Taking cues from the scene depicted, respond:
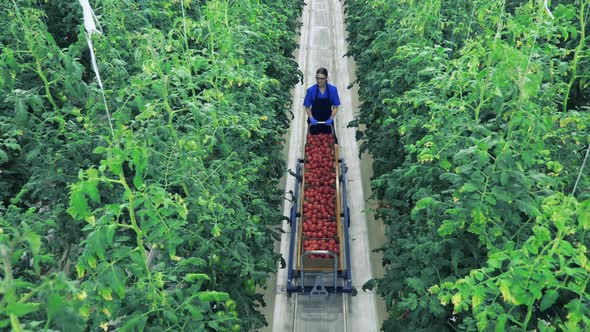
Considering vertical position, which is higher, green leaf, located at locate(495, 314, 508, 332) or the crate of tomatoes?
green leaf, located at locate(495, 314, 508, 332)

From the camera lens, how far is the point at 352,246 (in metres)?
5.90

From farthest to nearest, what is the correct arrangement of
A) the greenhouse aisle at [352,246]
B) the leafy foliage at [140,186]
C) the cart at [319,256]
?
the greenhouse aisle at [352,246] → the cart at [319,256] → the leafy foliage at [140,186]

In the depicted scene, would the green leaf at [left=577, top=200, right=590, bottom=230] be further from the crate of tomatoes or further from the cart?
the crate of tomatoes

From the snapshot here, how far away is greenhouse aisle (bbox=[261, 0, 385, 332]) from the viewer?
493 centimetres

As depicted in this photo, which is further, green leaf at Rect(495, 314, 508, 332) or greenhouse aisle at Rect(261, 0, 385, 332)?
greenhouse aisle at Rect(261, 0, 385, 332)

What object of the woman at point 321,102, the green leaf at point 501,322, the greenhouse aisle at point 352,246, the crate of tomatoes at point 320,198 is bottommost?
the greenhouse aisle at point 352,246

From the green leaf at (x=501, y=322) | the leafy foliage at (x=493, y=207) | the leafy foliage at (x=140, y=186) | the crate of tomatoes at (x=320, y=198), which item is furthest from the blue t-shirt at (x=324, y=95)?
the green leaf at (x=501, y=322)

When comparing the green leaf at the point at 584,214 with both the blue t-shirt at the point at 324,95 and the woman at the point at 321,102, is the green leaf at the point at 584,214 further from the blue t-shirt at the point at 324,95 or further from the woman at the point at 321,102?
the blue t-shirt at the point at 324,95

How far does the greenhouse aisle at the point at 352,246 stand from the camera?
16.2 ft

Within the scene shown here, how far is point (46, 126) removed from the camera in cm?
399

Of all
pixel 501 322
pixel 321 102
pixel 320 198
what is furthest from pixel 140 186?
pixel 321 102

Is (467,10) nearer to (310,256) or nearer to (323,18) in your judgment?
(310,256)

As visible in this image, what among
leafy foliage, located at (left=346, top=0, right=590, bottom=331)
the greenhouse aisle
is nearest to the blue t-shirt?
the greenhouse aisle

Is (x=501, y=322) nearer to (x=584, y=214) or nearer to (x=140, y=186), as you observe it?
(x=584, y=214)
